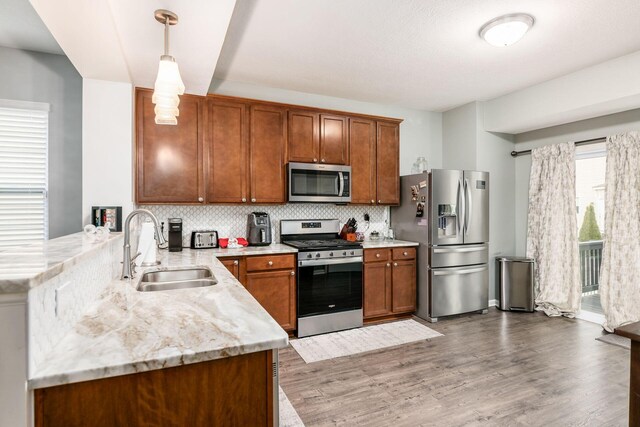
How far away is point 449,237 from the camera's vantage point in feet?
13.1

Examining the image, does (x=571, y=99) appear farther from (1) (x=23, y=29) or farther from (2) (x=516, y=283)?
(1) (x=23, y=29)

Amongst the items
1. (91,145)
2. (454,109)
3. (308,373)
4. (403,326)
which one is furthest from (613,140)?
(91,145)

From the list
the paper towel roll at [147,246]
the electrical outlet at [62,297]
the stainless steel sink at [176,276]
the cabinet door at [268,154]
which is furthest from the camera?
the cabinet door at [268,154]

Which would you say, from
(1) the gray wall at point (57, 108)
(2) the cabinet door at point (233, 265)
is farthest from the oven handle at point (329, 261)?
(1) the gray wall at point (57, 108)

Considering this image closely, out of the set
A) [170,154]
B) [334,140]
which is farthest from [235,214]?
[334,140]

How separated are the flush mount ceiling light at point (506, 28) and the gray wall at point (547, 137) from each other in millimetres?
1958

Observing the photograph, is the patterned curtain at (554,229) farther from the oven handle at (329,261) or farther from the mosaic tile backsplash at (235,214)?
the oven handle at (329,261)

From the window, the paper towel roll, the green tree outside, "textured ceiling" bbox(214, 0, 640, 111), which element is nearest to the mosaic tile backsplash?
the window

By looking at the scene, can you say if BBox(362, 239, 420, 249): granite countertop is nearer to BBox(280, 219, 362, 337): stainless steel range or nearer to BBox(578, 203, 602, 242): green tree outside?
BBox(280, 219, 362, 337): stainless steel range

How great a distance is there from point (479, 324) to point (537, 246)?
1.41m

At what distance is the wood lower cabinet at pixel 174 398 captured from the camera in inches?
35.7

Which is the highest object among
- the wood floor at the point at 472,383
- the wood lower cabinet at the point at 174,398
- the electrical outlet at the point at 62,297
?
the electrical outlet at the point at 62,297

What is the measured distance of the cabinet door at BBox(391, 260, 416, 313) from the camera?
400 cm

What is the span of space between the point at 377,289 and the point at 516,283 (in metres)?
1.92
